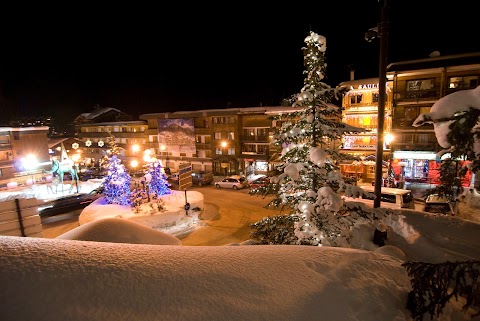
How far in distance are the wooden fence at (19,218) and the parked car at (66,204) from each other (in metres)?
14.6

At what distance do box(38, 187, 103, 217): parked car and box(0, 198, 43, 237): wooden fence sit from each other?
1461 cm

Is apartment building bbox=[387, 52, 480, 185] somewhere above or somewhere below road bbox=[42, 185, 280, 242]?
above

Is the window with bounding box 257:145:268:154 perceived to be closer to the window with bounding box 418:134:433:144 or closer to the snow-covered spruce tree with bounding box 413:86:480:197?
the window with bounding box 418:134:433:144

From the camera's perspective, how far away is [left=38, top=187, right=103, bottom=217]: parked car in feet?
74.5

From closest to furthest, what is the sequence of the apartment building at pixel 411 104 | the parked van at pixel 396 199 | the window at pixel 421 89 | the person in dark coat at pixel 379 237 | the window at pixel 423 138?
the person in dark coat at pixel 379 237 < the parked van at pixel 396 199 < the apartment building at pixel 411 104 < the window at pixel 421 89 < the window at pixel 423 138

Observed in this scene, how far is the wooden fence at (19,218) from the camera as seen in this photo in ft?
30.0

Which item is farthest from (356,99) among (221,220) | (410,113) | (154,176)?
(154,176)

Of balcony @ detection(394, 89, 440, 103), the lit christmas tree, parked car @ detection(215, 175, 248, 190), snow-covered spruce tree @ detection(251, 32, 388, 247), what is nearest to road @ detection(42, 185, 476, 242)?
parked car @ detection(215, 175, 248, 190)

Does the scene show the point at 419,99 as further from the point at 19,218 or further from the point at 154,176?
the point at 19,218

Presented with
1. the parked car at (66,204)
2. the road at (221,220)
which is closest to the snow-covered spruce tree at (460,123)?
the road at (221,220)

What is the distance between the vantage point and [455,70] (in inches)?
958

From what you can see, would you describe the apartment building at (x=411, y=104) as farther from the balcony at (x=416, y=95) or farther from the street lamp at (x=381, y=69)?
the street lamp at (x=381, y=69)

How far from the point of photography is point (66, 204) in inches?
952

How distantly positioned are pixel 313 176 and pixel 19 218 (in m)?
11.0
